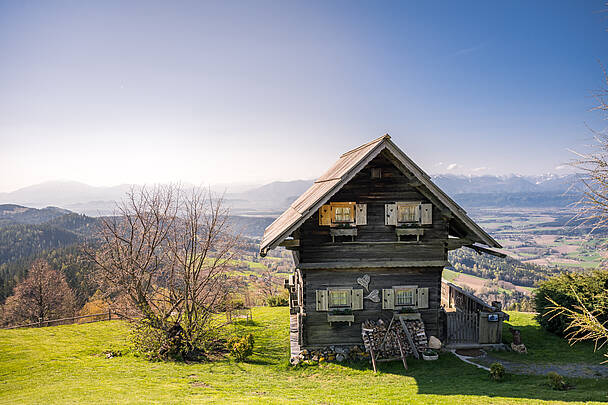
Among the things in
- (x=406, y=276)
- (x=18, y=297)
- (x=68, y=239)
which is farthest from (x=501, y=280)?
(x=68, y=239)

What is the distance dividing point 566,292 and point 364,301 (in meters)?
10.9

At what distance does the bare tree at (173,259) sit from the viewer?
60.1 ft

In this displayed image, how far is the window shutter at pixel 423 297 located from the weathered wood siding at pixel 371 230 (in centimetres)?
155

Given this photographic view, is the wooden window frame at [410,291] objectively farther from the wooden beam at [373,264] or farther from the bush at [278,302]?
the bush at [278,302]

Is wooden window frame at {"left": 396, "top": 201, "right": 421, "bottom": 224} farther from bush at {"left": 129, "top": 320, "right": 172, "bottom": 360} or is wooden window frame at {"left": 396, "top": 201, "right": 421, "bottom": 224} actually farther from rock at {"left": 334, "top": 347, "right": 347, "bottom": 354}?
bush at {"left": 129, "top": 320, "right": 172, "bottom": 360}

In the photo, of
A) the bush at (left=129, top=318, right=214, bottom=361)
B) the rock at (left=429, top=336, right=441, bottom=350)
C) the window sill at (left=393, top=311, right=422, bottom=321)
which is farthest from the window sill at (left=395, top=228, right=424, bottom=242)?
the bush at (left=129, top=318, right=214, bottom=361)

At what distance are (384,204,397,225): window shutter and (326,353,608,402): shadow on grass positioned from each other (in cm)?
640

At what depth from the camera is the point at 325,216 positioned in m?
16.2

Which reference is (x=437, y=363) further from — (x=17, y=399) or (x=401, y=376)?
(x=17, y=399)

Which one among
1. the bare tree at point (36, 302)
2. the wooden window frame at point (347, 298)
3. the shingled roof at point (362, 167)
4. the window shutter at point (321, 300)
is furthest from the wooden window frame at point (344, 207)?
the bare tree at point (36, 302)

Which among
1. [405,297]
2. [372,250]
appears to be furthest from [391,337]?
[372,250]

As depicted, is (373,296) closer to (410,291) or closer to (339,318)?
(410,291)

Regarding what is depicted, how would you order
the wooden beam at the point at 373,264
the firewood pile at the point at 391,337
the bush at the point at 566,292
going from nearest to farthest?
1. the firewood pile at the point at 391,337
2. the wooden beam at the point at 373,264
3. the bush at the point at 566,292

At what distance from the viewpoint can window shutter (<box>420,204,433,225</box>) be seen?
16.4 m
